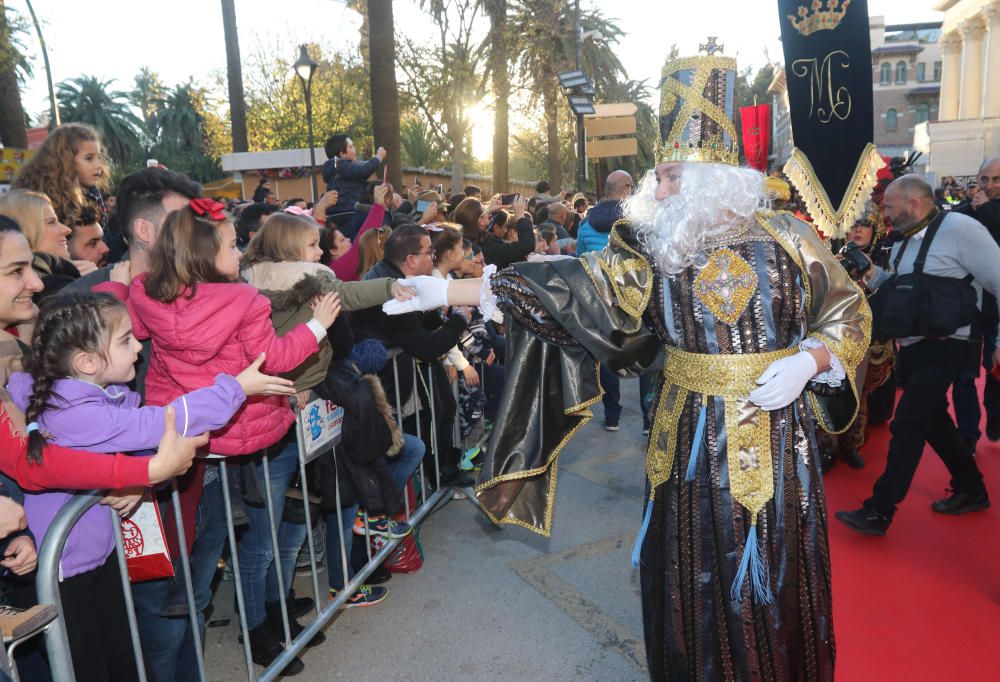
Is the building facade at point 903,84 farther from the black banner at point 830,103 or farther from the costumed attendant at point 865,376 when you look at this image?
the black banner at point 830,103

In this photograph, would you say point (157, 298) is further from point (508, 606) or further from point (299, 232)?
point (508, 606)

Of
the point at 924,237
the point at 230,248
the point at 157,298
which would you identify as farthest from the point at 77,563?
the point at 924,237

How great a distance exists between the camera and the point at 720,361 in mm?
2434

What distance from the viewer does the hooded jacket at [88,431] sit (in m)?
2.11

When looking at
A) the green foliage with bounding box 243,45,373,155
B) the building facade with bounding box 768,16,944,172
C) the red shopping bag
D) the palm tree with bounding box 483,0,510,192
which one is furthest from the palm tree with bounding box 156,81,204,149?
the red shopping bag

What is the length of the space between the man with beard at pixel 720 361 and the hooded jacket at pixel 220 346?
2.89 ft

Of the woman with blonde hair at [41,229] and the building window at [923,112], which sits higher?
the building window at [923,112]

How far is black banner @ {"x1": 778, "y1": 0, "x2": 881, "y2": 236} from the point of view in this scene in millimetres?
4113

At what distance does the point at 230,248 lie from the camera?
2.65 metres

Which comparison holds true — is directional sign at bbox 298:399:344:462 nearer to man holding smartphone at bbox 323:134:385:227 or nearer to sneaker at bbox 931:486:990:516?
sneaker at bbox 931:486:990:516

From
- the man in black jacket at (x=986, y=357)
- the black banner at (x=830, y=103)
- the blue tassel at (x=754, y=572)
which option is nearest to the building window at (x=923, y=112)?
the man in black jacket at (x=986, y=357)

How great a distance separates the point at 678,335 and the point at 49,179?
326 cm

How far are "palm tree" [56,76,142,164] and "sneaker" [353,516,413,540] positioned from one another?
56998 mm

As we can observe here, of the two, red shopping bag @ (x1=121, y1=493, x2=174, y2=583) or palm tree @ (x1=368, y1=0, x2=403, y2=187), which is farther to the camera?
palm tree @ (x1=368, y1=0, x2=403, y2=187)
